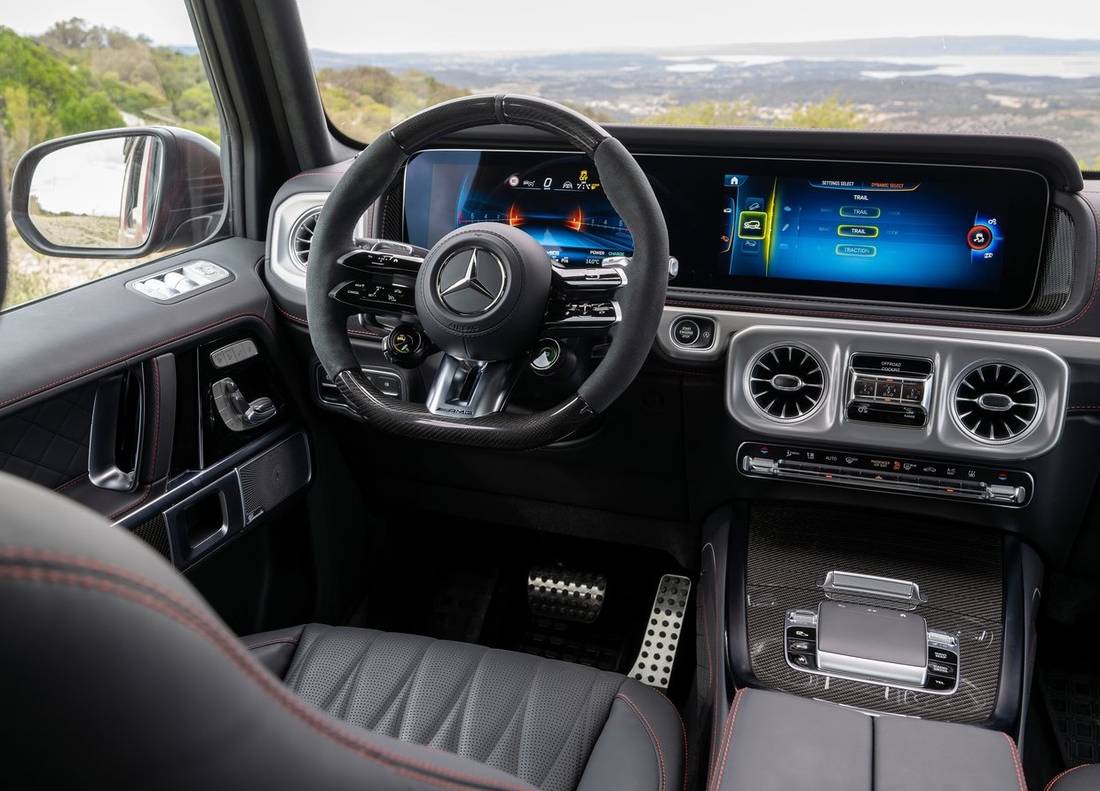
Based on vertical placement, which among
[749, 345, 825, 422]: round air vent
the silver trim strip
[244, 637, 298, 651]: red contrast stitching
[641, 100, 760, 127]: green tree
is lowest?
the silver trim strip

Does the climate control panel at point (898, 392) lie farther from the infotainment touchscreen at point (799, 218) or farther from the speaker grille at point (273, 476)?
the speaker grille at point (273, 476)

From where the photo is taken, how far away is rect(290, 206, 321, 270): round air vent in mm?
2256

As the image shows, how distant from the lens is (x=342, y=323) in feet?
5.55

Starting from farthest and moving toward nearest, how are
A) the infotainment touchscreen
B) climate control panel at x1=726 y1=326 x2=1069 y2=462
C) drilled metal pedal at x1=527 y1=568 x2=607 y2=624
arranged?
drilled metal pedal at x1=527 y1=568 x2=607 y2=624 < the infotainment touchscreen < climate control panel at x1=726 y1=326 x2=1069 y2=462

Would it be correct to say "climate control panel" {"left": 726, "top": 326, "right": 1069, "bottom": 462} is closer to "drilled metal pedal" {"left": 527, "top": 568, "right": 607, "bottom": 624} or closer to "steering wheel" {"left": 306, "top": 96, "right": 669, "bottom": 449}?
"steering wheel" {"left": 306, "top": 96, "right": 669, "bottom": 449}

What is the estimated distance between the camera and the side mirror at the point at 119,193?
6.47 feet

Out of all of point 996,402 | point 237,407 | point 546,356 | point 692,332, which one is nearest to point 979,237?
point 996,402

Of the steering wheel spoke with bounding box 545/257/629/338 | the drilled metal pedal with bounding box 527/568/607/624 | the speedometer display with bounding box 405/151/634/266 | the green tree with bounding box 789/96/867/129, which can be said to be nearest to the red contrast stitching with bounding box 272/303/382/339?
the speedometer display with bounding box 405/151/634/266

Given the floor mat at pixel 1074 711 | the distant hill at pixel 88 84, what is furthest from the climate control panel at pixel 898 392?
the distant hill at pixel 88 84

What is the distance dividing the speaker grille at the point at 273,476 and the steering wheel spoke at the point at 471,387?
2.19 feet

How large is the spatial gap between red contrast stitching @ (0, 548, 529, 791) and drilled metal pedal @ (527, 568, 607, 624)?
1869mm

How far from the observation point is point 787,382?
1892 mm

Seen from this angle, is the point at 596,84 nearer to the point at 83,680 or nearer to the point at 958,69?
the point at 958,69

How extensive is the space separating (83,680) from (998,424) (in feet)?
5.73
